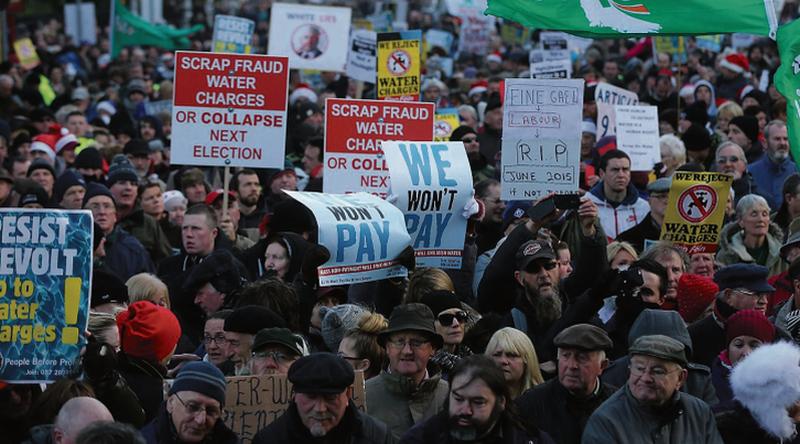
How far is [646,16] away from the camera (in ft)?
32.4

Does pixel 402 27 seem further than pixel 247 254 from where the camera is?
Yes

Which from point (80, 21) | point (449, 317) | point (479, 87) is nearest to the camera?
point (449, 317)

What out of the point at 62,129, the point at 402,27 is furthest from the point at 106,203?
the point at 402,27

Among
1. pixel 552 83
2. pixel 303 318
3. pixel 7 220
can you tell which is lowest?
pixel 303 318

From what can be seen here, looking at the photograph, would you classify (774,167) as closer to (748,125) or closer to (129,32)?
(748,125)

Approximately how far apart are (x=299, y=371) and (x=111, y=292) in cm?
248

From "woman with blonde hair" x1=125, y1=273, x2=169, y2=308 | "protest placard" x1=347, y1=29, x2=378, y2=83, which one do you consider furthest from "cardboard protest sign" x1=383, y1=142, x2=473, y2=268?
"protest placard" x1=347, y1=29, x2=378, y2=83

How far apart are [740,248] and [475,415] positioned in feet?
17.2

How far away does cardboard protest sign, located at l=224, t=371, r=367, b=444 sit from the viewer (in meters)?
7.18

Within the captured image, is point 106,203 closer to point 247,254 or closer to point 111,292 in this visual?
point 247,254

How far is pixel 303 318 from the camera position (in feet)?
30.0

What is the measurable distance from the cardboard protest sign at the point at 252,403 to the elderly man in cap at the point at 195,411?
1.88 ft

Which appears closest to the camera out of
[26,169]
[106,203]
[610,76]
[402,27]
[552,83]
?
[552,83]

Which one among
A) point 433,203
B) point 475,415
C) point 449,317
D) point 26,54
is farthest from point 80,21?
point 475,415
